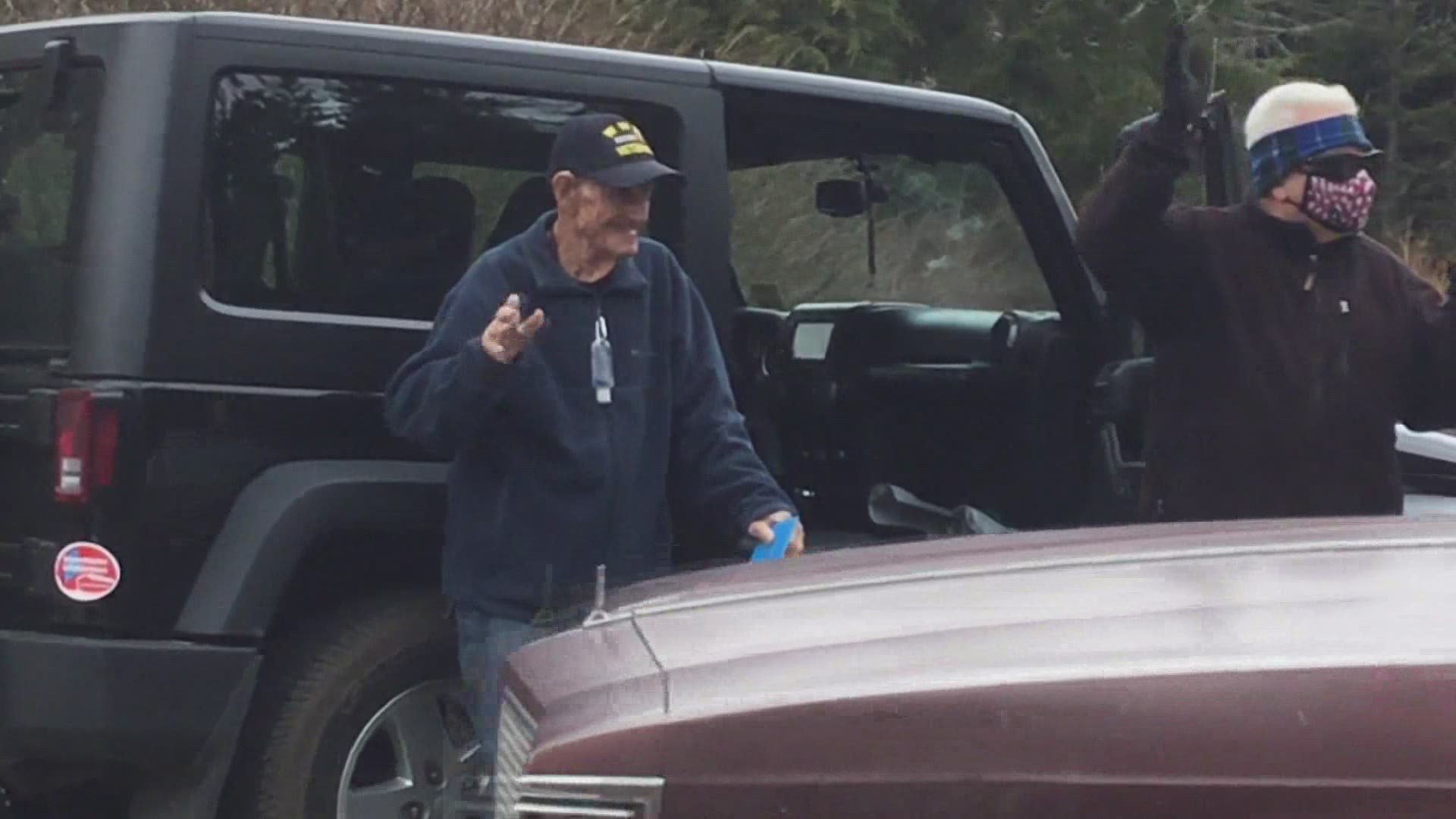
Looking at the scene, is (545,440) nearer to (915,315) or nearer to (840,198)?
(840,198)

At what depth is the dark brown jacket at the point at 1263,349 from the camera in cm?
433

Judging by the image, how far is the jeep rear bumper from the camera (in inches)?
157

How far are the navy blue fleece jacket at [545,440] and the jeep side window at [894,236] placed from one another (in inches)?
52.8

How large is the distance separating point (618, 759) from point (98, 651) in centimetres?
202

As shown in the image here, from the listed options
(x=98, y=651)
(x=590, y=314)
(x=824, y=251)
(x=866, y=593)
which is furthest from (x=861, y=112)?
(x=866, y=593)

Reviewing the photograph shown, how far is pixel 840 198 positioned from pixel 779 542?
1826 mm

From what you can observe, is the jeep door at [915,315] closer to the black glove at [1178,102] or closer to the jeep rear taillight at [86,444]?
the black glove at [1178,102]

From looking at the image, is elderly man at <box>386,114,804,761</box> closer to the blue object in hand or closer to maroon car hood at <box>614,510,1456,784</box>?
the blue object in hand

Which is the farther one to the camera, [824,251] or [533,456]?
[824,251]

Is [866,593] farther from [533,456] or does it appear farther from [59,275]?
[59,275]

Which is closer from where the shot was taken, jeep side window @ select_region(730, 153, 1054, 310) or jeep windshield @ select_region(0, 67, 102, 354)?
jeep windshield @ select_region(0, 67, 102, 354)

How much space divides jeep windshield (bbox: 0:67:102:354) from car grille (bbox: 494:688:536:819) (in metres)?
1.63

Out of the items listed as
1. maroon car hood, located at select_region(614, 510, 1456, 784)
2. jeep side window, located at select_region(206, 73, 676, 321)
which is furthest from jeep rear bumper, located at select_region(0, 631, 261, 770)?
maroon car hood, located at select_region(614, 510, 1456, 784)

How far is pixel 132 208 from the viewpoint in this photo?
4027 mm
